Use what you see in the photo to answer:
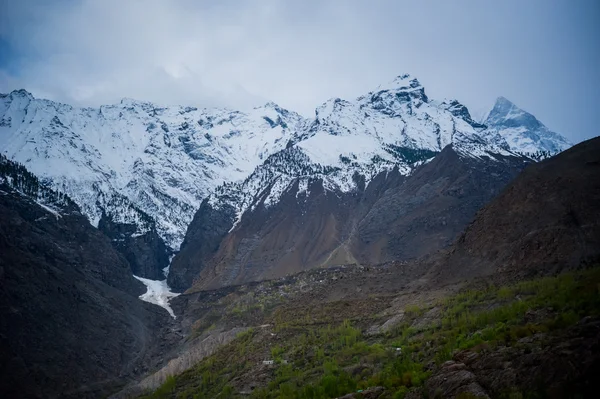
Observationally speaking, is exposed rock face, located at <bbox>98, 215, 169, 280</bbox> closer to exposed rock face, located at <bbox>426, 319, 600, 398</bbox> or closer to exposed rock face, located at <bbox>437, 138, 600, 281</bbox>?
exposed rock face, located at <bbox>437, 138, 600, 281</bbox>

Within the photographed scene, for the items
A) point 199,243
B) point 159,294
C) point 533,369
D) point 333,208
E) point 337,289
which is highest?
point 333,208

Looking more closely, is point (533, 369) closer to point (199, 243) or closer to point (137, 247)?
point (199, 243)

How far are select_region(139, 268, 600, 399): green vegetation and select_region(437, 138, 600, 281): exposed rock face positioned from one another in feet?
33.6

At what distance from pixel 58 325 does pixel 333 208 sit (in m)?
93.8

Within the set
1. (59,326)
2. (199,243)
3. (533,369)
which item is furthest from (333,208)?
(533,369)

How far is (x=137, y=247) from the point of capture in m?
187

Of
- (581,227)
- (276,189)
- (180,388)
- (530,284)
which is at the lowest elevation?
(180,388)

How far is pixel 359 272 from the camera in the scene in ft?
295

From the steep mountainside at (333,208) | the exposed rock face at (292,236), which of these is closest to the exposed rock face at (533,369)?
the steep mountainside at (333,208)

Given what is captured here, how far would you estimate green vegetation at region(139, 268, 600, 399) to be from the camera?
2331cm

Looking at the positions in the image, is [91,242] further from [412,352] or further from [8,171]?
[412,352]

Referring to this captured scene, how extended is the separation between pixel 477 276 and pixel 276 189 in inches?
4752

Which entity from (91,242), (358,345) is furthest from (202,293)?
(358,345)

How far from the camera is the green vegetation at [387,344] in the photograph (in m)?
23.3
